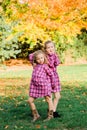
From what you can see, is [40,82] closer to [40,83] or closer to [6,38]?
[40,83]

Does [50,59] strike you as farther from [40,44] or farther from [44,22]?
[40,44]

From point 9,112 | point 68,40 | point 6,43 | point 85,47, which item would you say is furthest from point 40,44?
point 9,112

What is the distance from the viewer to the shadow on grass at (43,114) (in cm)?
759

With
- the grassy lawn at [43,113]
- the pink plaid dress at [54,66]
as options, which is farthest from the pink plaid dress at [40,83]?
the grassy lawn at [43,113]

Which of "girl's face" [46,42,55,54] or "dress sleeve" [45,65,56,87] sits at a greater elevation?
"girl's face" [46,42,55,54]

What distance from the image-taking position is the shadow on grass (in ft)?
24.9

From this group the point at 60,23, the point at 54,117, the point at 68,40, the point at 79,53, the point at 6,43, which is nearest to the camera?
the point at 54,117

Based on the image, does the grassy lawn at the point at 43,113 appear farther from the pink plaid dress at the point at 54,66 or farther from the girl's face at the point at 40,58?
the girl's face at the point at 40,58

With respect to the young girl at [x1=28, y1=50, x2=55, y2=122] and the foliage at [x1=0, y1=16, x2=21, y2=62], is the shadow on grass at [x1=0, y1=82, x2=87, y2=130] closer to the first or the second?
the young girl at [x1=28, y1=50, x2=55, y2=122]

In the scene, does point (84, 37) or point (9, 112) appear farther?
point (84, 37)

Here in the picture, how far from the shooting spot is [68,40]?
3198cm

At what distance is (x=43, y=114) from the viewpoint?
886 cm

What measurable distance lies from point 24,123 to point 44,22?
1915 cm

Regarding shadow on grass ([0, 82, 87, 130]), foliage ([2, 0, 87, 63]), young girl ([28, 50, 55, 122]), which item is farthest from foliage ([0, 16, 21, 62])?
young girl ([28, 50, 55, 122])
